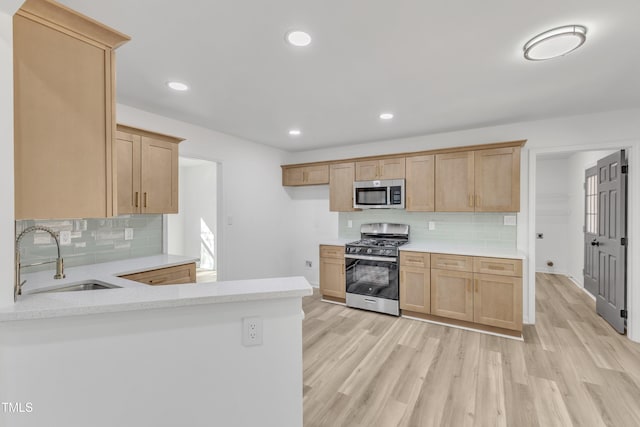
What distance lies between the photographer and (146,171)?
288cm

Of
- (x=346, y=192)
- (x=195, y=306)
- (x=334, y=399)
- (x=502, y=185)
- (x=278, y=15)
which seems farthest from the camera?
(x=346, y=192)

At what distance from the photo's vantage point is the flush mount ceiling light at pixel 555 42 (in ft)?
5.50

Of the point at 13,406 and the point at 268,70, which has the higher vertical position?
the point at 268,70

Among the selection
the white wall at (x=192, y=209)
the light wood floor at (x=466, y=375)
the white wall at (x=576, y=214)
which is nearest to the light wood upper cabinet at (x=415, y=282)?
the light wood floor at (x=466, y=375)

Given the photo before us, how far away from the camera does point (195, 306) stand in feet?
4.05

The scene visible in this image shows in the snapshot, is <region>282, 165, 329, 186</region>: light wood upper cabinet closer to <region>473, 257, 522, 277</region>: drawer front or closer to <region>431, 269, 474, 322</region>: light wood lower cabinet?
<region>431, 269, 474, 322</region>: light wood lower cabinet

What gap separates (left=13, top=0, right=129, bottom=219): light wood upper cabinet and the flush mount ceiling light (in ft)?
7.57

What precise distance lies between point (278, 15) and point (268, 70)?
633 millimetres

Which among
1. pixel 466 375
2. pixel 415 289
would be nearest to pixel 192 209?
pixel 415 289

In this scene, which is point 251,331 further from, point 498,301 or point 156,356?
point 498,301

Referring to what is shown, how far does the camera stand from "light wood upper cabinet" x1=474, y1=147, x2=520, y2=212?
331cm

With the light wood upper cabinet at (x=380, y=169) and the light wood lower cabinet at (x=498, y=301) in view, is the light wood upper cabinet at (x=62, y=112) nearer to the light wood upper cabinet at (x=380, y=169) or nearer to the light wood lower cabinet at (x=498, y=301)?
the light wood upper cabinet at (x=380, y=169)

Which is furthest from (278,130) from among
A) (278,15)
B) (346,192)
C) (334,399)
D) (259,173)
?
(334,399)

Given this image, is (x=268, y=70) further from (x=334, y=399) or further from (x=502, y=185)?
(x=502, y=185)
